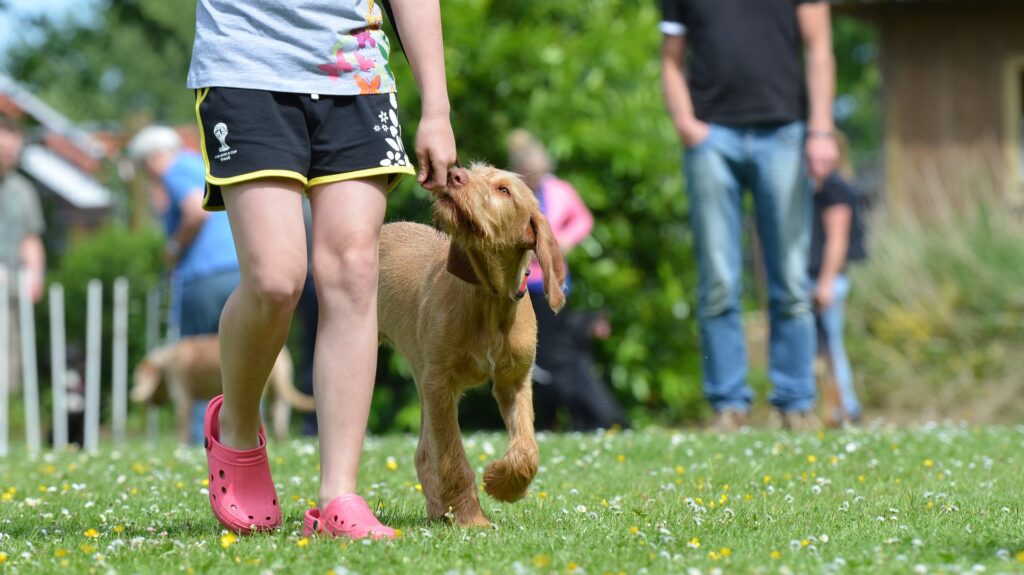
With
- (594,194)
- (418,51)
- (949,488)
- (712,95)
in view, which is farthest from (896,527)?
(594,194)

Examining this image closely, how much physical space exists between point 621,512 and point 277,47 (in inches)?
77.4

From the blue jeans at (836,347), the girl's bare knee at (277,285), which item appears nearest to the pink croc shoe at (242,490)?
the girl's bare knee at (277,285)

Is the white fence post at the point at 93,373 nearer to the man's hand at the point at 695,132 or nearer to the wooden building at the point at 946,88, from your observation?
the man's hand at the point at 695,132

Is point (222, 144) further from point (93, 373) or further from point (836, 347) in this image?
point (93, 373)

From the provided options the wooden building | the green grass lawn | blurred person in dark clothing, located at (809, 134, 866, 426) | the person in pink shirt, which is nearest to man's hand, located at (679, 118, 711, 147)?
the green grass lawn

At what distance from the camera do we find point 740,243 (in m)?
7.84

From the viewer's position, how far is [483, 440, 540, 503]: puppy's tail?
4480 mm

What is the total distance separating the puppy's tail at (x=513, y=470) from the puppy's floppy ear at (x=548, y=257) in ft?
1.56

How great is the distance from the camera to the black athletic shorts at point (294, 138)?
4082 mm

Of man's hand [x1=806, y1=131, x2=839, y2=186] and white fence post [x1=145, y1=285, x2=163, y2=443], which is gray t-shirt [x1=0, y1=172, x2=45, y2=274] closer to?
white fence post [x1=145, y1=285, x2=163, y2=443]

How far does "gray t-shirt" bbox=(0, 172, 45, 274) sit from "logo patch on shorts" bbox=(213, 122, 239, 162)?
7426mm

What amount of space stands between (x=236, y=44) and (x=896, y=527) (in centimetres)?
253

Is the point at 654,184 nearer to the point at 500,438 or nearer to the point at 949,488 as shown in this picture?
the point at 500,438

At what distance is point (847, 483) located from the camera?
5.47 meters
